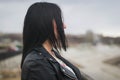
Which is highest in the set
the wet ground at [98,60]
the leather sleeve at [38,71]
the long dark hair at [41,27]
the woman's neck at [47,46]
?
the long dark hair at [41,27]

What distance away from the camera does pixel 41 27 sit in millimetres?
864

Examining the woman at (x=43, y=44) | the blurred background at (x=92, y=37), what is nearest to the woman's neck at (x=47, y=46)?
the woman at (x=43, y=44)

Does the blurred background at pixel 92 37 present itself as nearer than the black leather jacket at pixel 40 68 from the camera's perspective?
No

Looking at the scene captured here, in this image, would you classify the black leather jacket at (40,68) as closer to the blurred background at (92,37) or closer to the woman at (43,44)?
the woman at (43,44)

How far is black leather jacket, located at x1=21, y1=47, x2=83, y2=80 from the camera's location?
0.82 m

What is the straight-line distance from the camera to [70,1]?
1.83 m

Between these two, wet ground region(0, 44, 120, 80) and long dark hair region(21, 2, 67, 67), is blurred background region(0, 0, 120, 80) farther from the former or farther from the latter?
long dark hair region(21, 2, 67, 67)

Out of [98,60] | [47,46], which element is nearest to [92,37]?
[98,60]

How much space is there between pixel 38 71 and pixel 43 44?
0.09 m

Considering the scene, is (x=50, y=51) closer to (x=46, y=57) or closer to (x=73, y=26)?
(x=46, y=57)

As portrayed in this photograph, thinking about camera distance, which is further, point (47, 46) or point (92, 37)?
point (92, 37)

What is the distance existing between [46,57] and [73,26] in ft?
3.21

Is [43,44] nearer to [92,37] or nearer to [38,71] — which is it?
[38,71]

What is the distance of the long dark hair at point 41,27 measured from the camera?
2.84ft
